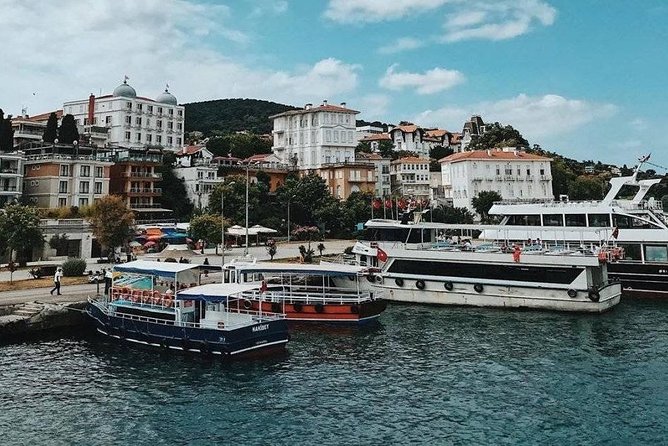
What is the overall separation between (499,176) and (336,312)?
72.9 m

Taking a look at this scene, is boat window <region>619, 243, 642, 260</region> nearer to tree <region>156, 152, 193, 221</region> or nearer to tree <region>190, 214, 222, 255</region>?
tree <region>190, 214, 222, 255</region>

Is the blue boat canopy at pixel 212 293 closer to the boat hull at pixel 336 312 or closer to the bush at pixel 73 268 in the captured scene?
the boat hull at pixel 336 312

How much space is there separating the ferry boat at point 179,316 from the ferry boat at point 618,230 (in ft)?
79.6

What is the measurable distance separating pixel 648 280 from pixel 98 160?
61280mm

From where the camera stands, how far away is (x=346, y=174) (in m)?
90.6

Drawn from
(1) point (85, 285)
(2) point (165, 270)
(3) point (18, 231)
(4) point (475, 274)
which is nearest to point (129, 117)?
(3) point (18, 231)

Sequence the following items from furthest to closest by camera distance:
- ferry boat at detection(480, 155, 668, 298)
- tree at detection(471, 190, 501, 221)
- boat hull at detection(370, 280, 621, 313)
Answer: tree at detection(471, 190, 501, 221), ferry boat at detection(480, 155, 668, 298), boat hull at detection(370, 280, 621, 313)

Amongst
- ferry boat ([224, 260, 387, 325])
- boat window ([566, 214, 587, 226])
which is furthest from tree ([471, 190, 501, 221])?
ferry boat ([224, 260, 387, 325])

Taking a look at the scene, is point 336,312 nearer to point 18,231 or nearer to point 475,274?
point 475,274

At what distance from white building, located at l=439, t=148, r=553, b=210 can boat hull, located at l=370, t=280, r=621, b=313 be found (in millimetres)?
60678

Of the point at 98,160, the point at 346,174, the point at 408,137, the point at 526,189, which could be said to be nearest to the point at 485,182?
the point at 526,189

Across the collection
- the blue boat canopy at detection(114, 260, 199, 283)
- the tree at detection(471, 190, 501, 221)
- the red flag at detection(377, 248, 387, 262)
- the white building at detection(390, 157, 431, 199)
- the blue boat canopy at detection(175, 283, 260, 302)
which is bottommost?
the blue boat canopy at detection(175, 283, 260, 302)

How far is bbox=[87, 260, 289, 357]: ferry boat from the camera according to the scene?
2419 cm

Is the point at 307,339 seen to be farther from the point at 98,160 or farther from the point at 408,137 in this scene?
the point at 408,137
